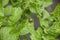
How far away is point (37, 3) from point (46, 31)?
6.0 inches

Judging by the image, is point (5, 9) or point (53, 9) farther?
point (53, 9)

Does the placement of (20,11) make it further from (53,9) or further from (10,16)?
(53,9)

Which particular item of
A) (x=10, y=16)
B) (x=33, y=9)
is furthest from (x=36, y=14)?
(x=10, y=16)

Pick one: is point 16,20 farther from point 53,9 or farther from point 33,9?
point 53,9

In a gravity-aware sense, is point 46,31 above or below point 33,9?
below

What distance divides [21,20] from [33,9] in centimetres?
8

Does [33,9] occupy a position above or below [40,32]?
above

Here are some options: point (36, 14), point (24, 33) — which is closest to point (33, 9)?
point (36, 14)

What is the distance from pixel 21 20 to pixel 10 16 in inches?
2.5

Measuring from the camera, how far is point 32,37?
0.85 metres

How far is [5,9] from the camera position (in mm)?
864

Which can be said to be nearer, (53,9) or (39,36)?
(39,36)

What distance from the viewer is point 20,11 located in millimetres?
865

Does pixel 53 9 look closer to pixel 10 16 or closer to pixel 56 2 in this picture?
pixel 56 2
